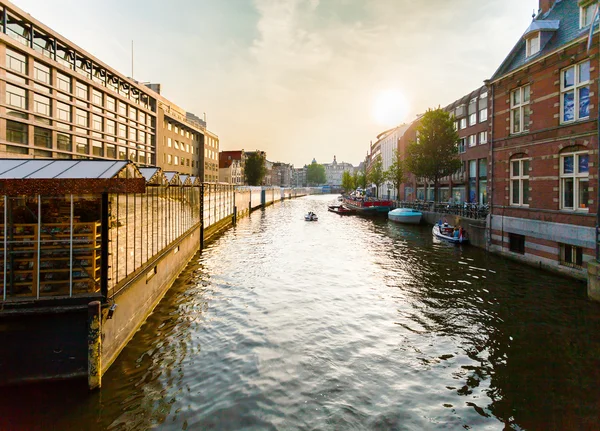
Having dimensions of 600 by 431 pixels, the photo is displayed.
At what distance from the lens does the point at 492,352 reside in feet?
34.9

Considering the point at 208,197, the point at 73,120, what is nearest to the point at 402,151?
the point at 208,197

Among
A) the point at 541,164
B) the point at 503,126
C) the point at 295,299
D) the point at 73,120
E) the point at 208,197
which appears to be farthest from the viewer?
the point at 73,120

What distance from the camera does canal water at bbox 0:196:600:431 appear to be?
297 inches

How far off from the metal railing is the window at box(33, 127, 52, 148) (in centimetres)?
4291

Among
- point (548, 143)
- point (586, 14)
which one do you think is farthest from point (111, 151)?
point (586, 14)

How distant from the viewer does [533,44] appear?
72.3 feet

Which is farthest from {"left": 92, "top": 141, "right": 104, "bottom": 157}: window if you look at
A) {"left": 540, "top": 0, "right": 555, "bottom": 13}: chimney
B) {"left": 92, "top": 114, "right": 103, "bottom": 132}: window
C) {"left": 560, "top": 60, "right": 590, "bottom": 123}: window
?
{"left": 560, "top": 60, "right": 590, "bottom": 123}: window

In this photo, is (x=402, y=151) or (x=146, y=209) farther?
(x=402, y=151)

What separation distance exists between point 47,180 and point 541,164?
23.0 meters

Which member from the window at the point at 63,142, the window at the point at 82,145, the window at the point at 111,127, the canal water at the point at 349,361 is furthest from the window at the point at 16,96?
the canal water at the point at 349,361

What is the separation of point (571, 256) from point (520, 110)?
31.0ft

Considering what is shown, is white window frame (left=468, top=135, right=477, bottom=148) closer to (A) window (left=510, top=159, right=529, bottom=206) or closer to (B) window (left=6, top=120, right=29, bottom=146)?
(A) window (left=510, top=159, right=529, bottom=206)

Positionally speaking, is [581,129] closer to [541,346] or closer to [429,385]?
[541,346]

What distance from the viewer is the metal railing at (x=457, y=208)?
32469mm
